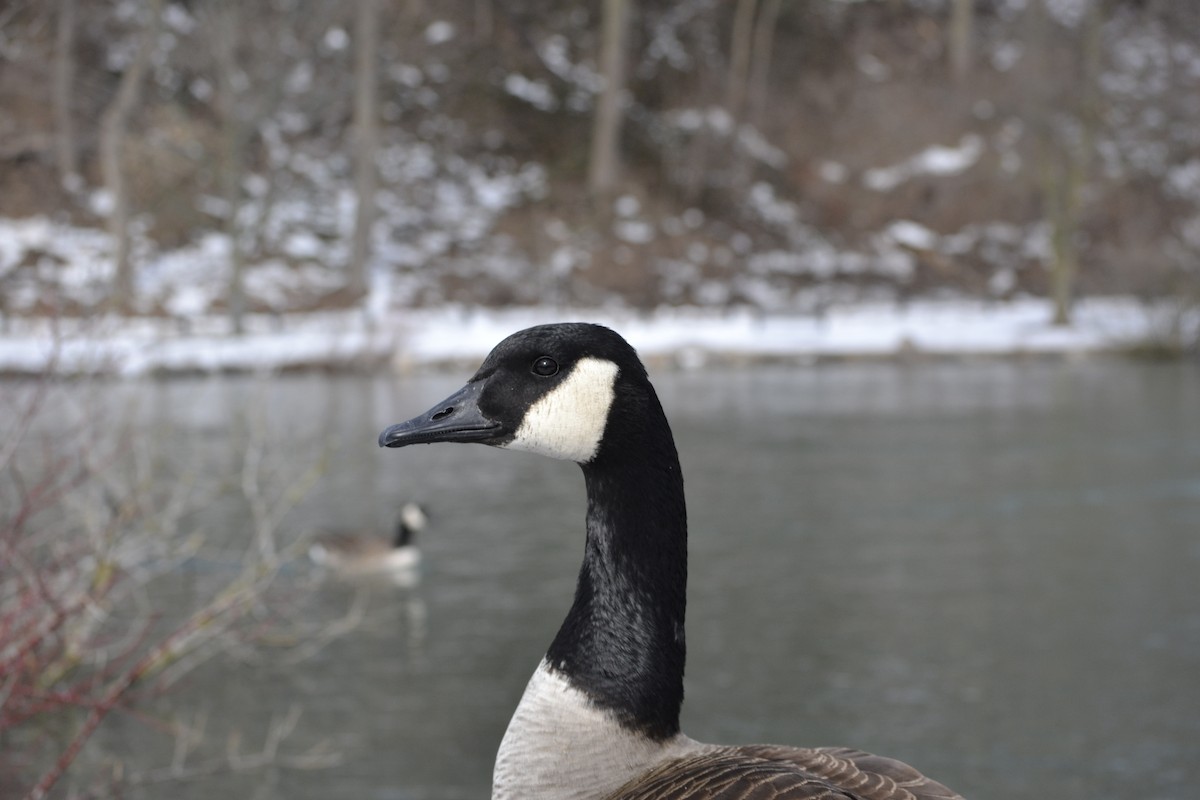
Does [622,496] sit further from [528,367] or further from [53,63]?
[53,63]

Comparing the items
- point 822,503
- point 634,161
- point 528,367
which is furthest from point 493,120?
point 528,367

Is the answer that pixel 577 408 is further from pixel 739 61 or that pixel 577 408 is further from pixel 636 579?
pixel 739 61

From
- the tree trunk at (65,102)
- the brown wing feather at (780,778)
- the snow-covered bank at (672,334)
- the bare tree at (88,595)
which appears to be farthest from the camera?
Result: the tree trunk at (65,102)

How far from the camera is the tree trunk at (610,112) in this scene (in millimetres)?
37781

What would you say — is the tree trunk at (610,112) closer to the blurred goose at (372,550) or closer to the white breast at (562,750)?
the blurred goose at (372,550)

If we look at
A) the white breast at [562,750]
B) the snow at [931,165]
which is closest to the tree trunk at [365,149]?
the snow at [931,165]

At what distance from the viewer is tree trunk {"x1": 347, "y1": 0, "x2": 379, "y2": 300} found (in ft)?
106

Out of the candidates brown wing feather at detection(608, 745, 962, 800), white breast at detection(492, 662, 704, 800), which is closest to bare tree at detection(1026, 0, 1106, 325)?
brown wing feather at detection(608, 745, 962, 800)

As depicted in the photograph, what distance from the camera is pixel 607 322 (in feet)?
101

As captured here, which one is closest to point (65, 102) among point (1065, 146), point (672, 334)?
point (672, 334)

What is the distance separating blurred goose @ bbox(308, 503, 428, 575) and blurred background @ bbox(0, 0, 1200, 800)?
213mm

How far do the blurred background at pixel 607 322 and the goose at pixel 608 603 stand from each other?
1.60m

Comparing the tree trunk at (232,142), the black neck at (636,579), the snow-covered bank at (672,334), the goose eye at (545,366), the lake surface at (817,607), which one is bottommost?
the lake surface at (817,607)

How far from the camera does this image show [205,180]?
36719 millimetres
